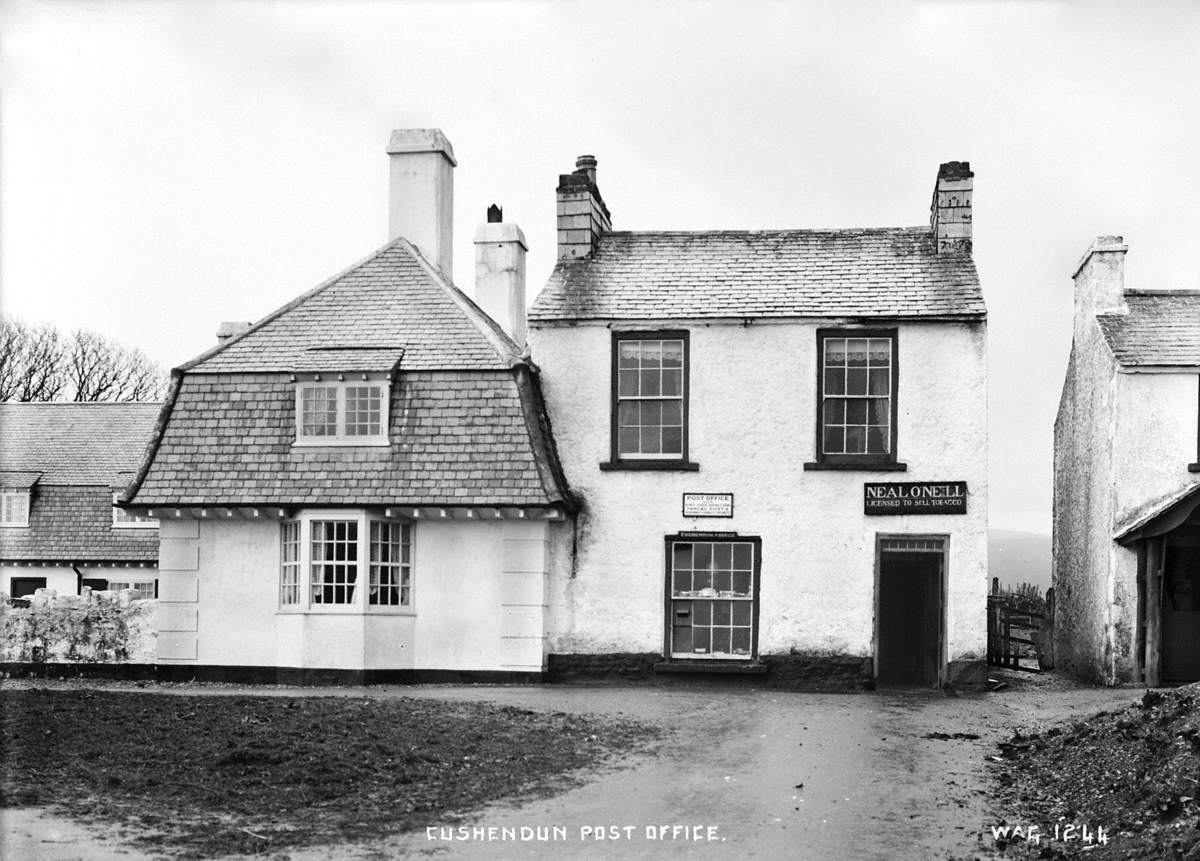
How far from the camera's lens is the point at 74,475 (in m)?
46.1

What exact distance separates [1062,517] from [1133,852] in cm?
1951

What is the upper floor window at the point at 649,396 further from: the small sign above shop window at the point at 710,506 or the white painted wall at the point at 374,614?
the white painted wall at the point at 374,614

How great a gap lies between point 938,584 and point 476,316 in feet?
29.3

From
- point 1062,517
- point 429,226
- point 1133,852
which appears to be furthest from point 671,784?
point 1062,517

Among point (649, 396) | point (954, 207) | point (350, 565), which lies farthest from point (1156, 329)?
point (350, 565)

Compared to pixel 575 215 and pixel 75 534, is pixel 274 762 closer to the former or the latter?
pixel 575 215

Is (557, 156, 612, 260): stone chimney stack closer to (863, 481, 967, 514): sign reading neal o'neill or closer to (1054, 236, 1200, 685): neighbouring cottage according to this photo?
(863, 481, 967, 514): sign reading neal o'neill

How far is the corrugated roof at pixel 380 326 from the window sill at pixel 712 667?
5478 mm

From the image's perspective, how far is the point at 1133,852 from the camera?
1032cm

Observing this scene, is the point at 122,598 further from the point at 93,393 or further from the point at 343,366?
the point at 93,393

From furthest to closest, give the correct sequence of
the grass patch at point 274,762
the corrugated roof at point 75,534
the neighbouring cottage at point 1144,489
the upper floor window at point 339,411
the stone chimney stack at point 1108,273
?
the corrugated roof at point 75,534 → the stone chimney stack at point 1108,273 → the neighbouring cottage at point 1144,489 → the upper floor window at point 339,411 → the grass patch at point 274,762

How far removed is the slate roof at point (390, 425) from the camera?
21891mm

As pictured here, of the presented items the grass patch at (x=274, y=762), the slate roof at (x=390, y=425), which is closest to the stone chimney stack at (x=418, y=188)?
the slate roof at (x=390, y=425)

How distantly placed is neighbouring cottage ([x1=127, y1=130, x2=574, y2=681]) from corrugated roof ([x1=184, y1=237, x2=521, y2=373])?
6 centimetres
